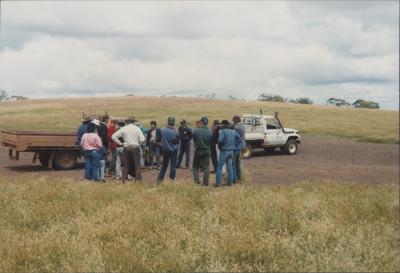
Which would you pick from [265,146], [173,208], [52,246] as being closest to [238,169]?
[173,208]

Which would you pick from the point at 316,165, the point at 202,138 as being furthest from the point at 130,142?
the point at 316,165

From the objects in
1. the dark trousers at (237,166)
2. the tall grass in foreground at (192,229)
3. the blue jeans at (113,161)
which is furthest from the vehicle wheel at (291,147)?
the tall grass in foreground at (192,229)

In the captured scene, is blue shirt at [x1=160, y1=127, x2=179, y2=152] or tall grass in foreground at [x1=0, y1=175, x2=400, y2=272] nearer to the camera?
tall grass in foreground at [x1=0, y1=175, x2=400, y2=272]

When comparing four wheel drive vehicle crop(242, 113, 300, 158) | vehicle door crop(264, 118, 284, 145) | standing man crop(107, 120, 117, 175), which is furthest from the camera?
vehicle door crop(264, 118, 284, 145)

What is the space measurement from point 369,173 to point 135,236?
1394 cm

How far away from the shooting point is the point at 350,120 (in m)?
55.6

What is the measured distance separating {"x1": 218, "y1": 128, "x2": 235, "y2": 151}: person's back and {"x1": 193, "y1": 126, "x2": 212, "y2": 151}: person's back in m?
0.36

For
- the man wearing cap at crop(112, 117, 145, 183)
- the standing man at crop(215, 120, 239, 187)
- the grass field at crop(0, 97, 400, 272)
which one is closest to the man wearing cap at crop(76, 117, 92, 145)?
the man wearing cap at crop(112, 117, 145, 183)

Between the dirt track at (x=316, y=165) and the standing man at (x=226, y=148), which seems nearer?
the standing man at (x=226, y=148)

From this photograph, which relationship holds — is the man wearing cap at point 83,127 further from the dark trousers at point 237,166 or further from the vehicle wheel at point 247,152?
the vehicle wheel at point 247,152

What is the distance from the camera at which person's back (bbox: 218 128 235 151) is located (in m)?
14.4

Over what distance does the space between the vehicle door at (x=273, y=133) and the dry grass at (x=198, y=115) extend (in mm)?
10708

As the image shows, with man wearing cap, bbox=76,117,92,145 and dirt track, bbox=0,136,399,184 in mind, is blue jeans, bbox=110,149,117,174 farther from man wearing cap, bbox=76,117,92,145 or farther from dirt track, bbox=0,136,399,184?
man wearing cap, bbox=76,117,92,145

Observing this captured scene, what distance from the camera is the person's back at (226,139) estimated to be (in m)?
14.4
